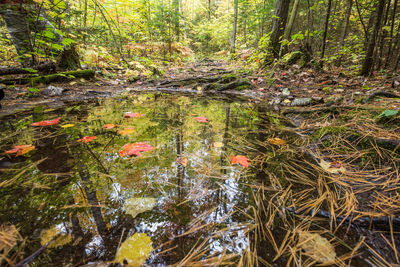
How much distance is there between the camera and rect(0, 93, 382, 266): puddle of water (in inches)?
28.0

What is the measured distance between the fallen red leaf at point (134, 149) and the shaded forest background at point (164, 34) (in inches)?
53.0

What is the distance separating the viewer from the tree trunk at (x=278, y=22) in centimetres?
546

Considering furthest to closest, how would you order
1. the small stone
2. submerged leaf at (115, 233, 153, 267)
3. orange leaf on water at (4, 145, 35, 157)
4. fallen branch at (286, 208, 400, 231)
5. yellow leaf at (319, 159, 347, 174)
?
the small stone → orange leaf on water at (4, 145, 35, 157) → yellow leaf at (319, 159, 347, 174) → fallen branch at (286, 208, 400, 231) → submerged leaf at (115, 233, 153, 267)

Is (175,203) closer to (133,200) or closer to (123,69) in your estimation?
(133,200)

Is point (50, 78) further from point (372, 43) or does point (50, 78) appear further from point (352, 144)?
point (372, 43)

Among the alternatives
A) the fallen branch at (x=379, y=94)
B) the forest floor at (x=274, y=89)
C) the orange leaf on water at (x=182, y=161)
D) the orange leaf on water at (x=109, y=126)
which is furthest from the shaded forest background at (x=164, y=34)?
the fallen branch at (x=379, y=94)

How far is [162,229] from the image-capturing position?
0.79m

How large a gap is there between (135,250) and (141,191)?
14.1 inches

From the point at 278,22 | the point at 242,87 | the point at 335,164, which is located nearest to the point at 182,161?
the point at 335,164

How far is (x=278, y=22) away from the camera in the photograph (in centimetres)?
557

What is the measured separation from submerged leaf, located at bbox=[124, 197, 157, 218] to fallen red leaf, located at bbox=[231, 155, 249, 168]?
0.72 meters

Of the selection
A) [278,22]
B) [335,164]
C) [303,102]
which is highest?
[278,22]

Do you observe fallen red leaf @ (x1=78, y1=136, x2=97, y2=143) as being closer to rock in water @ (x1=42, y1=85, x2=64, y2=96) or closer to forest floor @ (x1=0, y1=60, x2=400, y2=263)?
forest floor @ (x1=0, y1=60, x2=400, y2=263)

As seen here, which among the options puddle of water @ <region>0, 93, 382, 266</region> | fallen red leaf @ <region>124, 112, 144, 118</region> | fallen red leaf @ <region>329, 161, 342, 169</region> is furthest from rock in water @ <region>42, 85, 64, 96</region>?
fallen red leaf @ <region>329, 161, 342, 169</region>
